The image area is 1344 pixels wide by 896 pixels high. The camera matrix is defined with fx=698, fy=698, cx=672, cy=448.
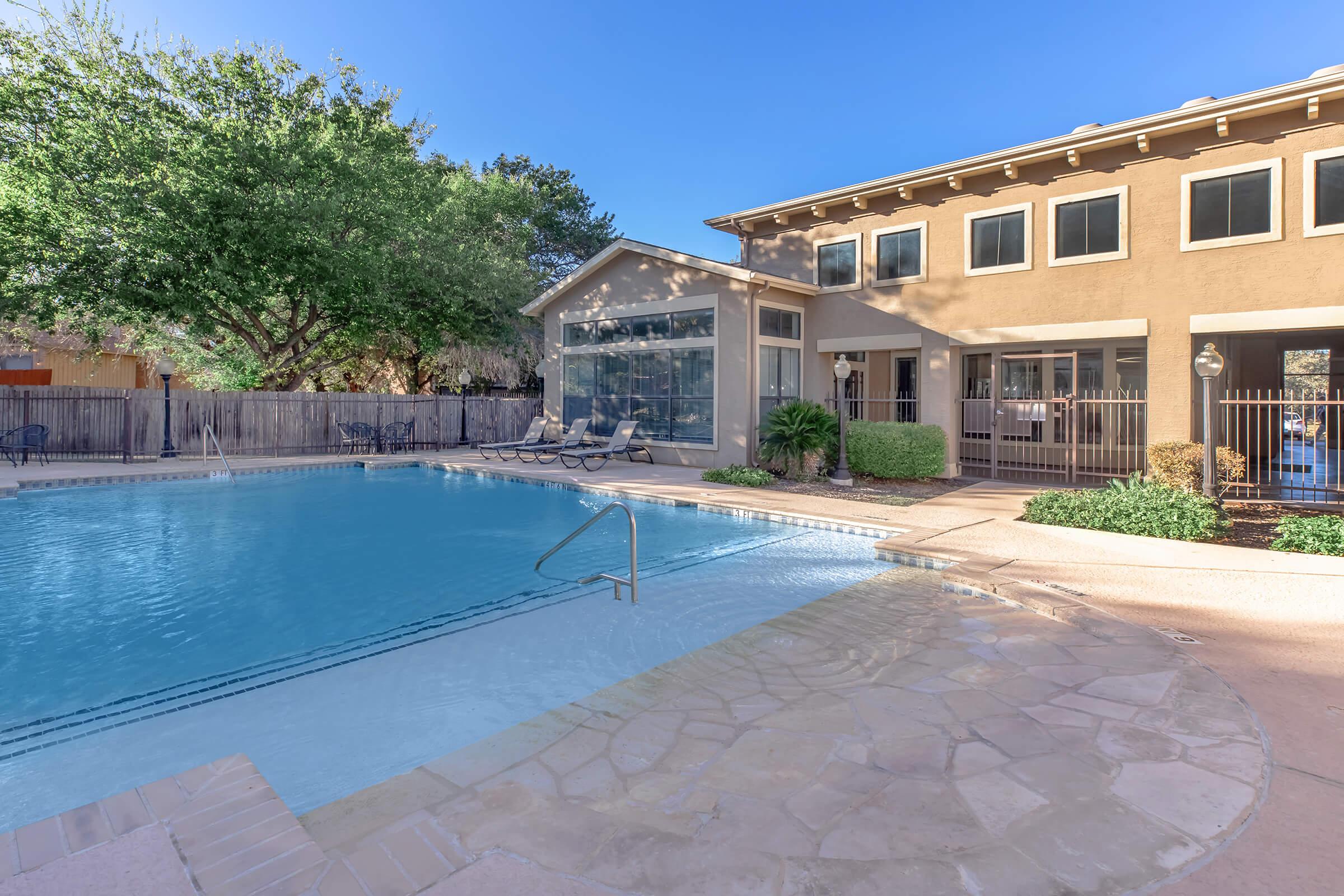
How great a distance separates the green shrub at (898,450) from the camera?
11898 mm

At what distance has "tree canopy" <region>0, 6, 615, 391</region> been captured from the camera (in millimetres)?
15320

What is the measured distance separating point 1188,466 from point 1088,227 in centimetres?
421

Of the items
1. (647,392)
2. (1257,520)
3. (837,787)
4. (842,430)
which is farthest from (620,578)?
(647,392)

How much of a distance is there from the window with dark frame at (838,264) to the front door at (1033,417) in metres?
3.40

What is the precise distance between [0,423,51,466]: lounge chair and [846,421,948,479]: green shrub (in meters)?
16.2

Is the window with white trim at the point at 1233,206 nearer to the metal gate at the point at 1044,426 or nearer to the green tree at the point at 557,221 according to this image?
the metal gate at the point at 1044,426

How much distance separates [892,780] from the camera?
272cm

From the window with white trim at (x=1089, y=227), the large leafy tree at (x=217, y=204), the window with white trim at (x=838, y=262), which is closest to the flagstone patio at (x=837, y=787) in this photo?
the window with white trim at (x=1089, y=227)

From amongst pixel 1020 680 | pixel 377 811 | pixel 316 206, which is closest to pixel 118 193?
pixel 316 206

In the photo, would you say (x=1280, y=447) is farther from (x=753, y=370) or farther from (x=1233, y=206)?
(x=753, y=370)

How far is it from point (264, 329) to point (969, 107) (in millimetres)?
21079

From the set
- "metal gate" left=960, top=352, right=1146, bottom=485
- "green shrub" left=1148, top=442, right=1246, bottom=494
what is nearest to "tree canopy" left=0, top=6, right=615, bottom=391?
"metal gate" left=960, top=352, right=1146, bottom=485

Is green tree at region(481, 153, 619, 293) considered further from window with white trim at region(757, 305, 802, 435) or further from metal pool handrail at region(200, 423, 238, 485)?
window with white trim at region(757, 305, 802, 435)

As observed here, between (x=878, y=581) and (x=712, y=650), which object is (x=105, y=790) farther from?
(x=878, y=581)
